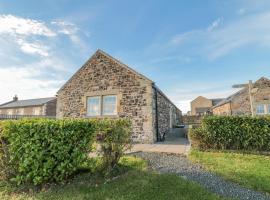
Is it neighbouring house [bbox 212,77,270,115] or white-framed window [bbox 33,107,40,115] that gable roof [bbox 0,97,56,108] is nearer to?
white-framed window [bbox 33,107,40,115]

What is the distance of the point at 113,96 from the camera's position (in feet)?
44.8

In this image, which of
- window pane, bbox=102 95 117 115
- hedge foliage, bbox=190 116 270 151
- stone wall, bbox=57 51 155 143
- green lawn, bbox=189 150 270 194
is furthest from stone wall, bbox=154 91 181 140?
green lawn, bbox=189 150 270 194

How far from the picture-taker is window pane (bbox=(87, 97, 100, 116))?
555 inches

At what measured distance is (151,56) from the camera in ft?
41.1

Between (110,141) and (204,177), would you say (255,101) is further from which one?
(110,141)

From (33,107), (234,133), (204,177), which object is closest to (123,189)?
(204,177)

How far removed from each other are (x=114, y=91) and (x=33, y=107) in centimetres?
3402

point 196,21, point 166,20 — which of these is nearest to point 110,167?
point 166,20

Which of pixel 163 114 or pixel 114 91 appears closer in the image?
pixel 114 91

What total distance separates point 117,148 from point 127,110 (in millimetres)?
7459

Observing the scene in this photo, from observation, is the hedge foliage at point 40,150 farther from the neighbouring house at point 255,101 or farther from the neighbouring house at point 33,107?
the neighbouring house at point 33,107

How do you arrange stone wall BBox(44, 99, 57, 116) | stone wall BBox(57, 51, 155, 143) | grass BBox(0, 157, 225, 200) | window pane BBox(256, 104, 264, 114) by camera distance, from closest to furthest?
1. grass BBox(0, 157, 225, 200)
2. stone wall BBox(57, 51, 155, 143)
3. window pane BBox(256, 104, 264, 114)
4. stone wall BBox(44, 99, 57, 116)

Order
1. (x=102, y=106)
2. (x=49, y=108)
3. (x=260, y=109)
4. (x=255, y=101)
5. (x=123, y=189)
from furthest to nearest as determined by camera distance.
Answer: (x=49, y=108)
(x=260, y=109)
(x=255, y=101)
(x=102, y=106)
(x=123, y=189)

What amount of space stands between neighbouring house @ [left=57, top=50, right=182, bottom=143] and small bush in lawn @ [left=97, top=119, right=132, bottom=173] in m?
6.76
